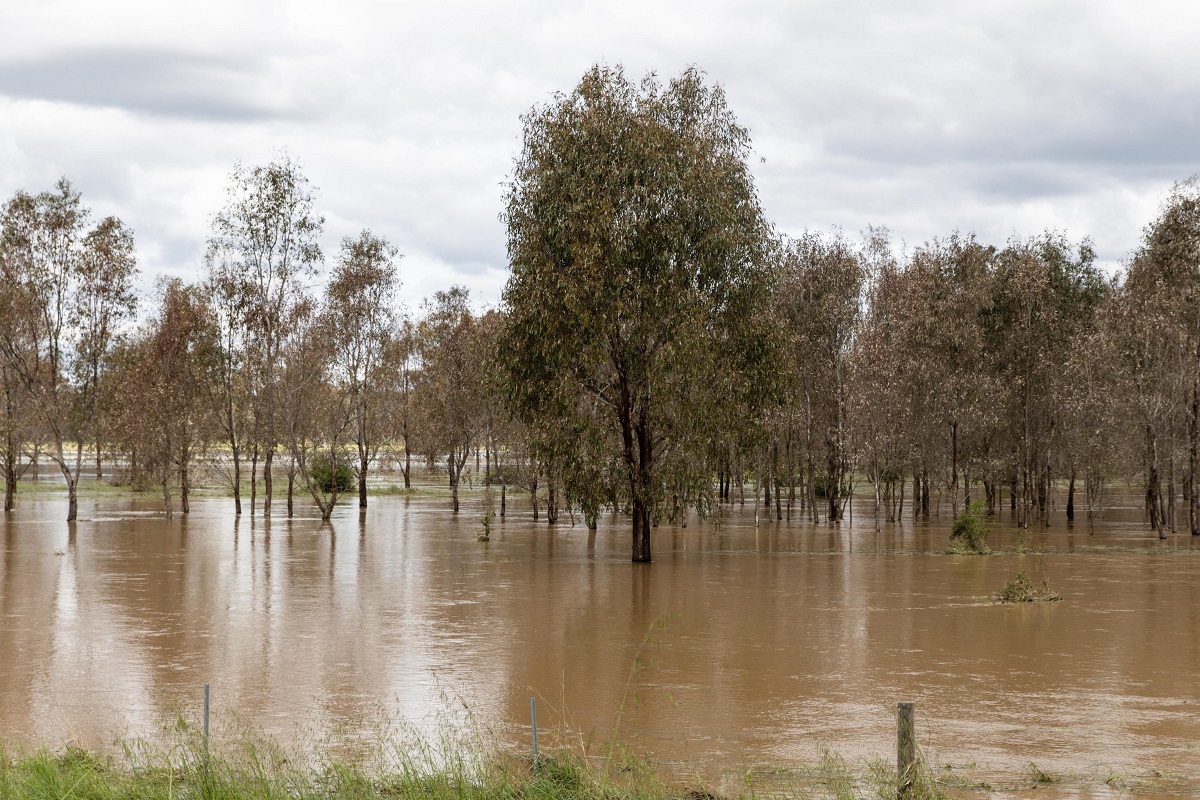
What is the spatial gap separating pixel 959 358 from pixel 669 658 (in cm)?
3822

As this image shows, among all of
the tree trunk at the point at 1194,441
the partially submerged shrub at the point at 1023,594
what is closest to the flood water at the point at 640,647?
the partially submerged shrub at the point at 1023,594

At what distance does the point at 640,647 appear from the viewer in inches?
669

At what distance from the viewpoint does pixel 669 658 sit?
62.7 feet

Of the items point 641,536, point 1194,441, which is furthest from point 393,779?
point 1194,441

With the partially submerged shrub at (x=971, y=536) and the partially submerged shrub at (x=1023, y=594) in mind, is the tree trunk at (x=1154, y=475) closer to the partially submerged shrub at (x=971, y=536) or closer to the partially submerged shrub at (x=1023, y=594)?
the partially submerged shrub at (x=971, y=536)

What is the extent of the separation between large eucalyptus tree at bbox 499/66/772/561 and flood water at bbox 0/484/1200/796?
4.62 m

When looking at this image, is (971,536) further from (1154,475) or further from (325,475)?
(325,475)

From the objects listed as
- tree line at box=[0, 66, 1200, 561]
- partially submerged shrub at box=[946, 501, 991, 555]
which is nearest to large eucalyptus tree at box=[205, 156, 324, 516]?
tree line at box=[0, 66, 1200, 561]

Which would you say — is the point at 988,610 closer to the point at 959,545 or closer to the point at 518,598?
the point at 518,598

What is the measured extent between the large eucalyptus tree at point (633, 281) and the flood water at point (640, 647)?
15.2ft

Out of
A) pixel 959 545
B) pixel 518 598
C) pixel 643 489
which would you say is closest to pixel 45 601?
pixel 518 598

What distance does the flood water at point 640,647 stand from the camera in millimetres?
13977

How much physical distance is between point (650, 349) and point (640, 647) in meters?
16.1

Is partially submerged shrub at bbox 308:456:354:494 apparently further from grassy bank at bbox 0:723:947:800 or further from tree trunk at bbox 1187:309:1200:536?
grassy bank at bbox 0:723:947:800
